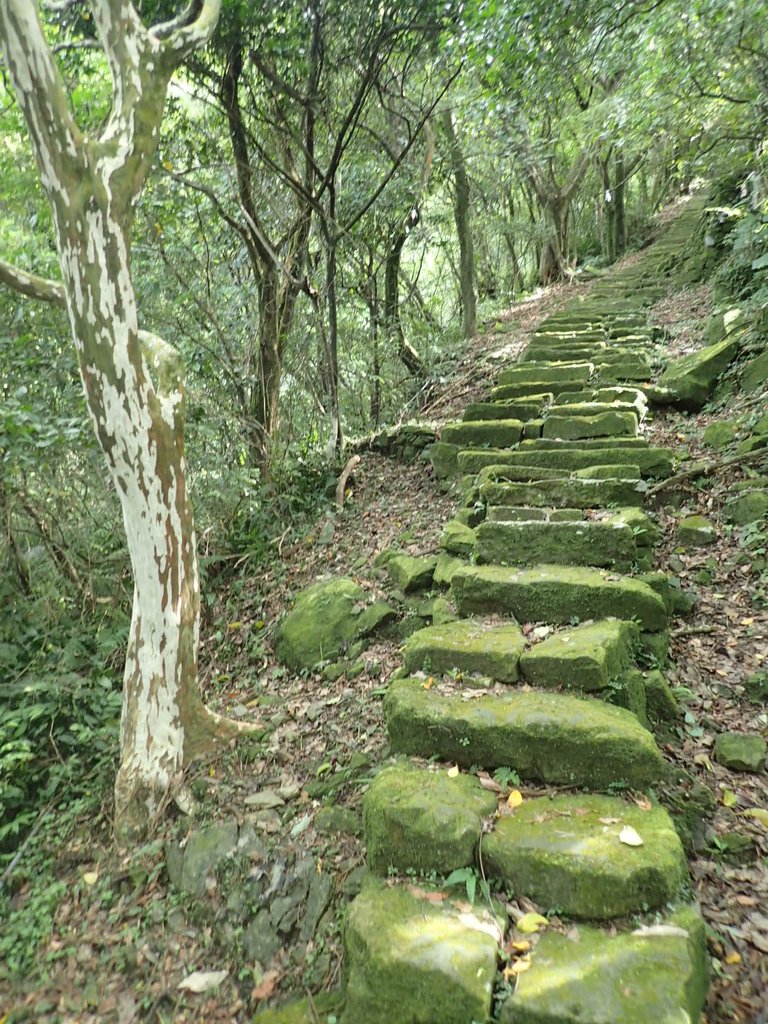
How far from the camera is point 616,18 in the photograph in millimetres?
7082

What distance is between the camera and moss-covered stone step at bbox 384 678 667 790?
9.61 ft

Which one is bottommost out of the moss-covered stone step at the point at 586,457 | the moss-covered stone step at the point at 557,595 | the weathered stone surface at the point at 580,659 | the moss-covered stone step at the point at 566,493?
the weathered stone surface at the point at 580,659

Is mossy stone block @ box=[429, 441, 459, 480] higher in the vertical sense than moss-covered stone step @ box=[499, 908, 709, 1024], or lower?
higher

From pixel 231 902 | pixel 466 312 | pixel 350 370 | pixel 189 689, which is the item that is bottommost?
pixel 231 902

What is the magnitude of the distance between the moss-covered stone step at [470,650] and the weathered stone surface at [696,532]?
81.3 inches

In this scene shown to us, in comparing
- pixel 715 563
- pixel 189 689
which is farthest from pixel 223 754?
pixel 715 563

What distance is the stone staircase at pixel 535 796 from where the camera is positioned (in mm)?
2213

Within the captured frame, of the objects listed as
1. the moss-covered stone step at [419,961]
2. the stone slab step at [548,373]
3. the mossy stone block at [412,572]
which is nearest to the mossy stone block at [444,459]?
the mossy stone block at [412,572]

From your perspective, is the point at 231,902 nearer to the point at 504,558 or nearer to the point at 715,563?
the point at 504,558

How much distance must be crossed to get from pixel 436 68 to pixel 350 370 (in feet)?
14.0

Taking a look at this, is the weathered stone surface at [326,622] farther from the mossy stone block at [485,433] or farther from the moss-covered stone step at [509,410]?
the moss-covered stone step at [509,410]

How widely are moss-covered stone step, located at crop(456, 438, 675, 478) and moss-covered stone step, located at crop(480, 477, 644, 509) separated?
545 millimetres

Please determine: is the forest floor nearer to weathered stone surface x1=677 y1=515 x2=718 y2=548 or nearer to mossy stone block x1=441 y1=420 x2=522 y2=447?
weathered stone surface x1=677 y1=515 x2=718 y2=548

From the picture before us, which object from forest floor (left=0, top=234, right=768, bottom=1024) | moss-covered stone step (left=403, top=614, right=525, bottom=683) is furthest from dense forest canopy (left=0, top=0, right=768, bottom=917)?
moss-covered stone step (left=403, top=614, right=525, bottom=683)
